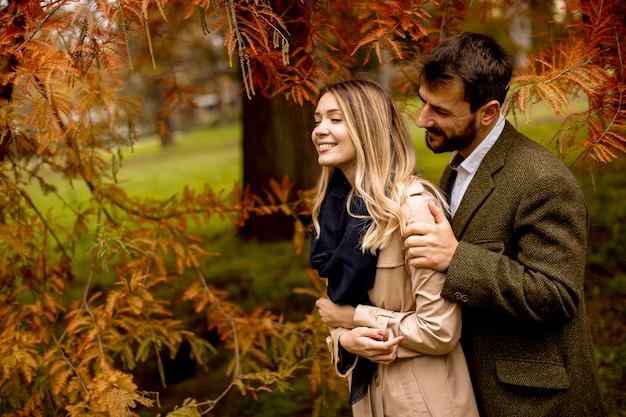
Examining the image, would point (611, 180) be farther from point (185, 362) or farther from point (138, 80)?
point (138, 80)

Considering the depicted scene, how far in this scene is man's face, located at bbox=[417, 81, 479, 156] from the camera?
2.16 meters

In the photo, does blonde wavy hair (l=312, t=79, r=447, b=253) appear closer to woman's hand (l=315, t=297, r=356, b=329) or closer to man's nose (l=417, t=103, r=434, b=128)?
man's nose (l=417, t=103, r=434, b=128)

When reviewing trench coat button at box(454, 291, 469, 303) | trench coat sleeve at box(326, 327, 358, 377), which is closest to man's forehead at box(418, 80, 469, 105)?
trench coat button at box(454, 291, 469, 303)

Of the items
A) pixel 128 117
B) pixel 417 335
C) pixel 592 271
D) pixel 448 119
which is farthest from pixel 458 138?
pixel 592 271

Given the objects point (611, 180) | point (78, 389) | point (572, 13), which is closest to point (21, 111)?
point (78, 389)

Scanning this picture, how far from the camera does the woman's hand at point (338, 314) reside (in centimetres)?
237

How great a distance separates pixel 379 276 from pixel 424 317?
0.25 m

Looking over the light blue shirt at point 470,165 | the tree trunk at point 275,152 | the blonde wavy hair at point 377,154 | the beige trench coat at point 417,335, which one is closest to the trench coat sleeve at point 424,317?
the beige trench coat at point 417,335

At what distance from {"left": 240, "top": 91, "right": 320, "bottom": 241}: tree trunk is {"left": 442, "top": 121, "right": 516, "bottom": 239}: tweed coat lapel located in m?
3.37

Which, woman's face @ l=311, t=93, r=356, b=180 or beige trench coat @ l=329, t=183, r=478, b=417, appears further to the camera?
woman's face @ l=311, t=93, r=356, b=180

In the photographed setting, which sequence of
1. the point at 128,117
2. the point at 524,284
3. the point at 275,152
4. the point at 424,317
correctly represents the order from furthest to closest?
the point at 275,152 < the point at 128,117 < the point at 424,317 < the point at 524,284

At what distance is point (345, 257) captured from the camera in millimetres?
2236

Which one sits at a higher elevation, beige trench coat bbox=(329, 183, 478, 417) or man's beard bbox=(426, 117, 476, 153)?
man's beard bbox=(426, 117, 476, 153)

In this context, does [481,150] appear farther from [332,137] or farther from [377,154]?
[332,137]
